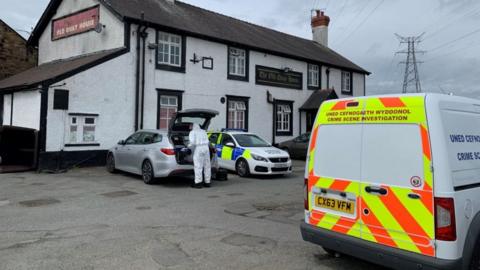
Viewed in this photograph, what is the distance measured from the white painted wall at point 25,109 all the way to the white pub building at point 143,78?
0.04m

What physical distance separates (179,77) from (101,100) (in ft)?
12.9

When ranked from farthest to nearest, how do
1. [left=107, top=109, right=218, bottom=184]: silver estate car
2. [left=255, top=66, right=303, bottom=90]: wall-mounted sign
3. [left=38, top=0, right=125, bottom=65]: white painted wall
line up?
Result: 1. [left=255, top=66, right=303, bottom=90]: wall-mounted sign
2. [left=38, top=0, right=125, bottom=65]: white painted wall
3. [left=107, top=109, right=218, bottom=184]: silver estate car

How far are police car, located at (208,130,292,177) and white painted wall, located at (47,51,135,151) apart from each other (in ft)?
13.0

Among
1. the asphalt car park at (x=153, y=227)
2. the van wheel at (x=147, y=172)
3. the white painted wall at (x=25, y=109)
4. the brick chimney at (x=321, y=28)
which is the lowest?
the asphalt car park at (x=153, y=227)

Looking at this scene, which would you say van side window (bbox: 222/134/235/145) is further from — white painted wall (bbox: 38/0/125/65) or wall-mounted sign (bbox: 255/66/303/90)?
wall-mounted sign (bbox: 255/66/303/90)

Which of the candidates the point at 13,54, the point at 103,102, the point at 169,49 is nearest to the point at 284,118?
the point at 169,49

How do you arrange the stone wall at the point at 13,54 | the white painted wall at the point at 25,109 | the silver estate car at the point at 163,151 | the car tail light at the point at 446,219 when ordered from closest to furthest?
the car tail light at the point at 446,219, the silver estate car at the point at 163,151, the white painted wall at the point at 25,109, the stone wall at the point at 13,54

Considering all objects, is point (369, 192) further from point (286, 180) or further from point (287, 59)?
point (287, 59)

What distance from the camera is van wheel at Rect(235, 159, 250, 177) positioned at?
13.2 meters

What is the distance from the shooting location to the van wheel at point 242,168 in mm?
13234

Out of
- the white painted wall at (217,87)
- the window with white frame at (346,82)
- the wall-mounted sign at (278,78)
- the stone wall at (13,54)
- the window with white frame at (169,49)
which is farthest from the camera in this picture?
the window with white frame at (346,82)

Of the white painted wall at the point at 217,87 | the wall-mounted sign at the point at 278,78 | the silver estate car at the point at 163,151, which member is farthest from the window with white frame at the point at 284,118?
the silver estate car at the point at 163,151

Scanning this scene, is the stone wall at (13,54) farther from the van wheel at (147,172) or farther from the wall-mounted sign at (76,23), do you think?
the van wheel at (147,172)

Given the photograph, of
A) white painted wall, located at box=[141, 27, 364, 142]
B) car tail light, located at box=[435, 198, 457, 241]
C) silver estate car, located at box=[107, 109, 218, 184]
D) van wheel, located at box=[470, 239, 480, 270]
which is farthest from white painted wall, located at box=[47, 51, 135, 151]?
van wheel, located at box=[470, 239, 480, 270]
